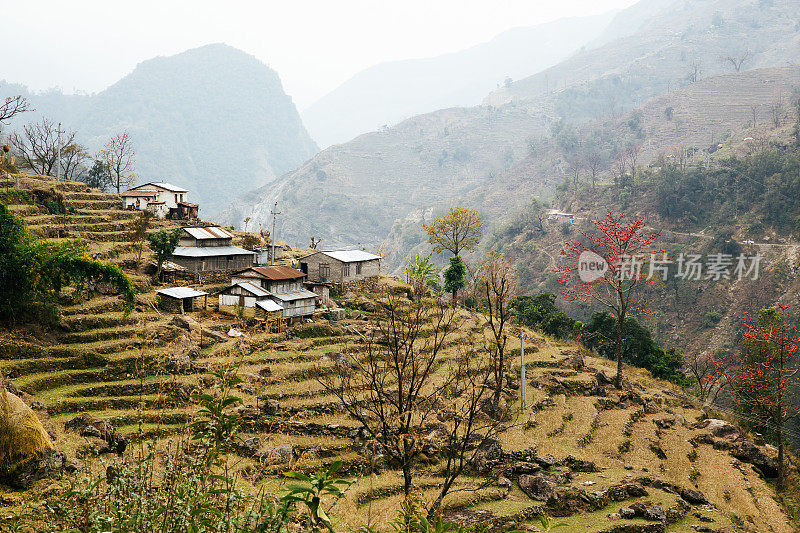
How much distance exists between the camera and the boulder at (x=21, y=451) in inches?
419

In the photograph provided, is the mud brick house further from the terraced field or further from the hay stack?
the hay stack

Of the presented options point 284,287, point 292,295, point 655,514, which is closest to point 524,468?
point 655,514

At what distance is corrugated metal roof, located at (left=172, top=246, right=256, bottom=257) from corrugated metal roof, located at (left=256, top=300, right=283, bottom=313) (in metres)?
9.43

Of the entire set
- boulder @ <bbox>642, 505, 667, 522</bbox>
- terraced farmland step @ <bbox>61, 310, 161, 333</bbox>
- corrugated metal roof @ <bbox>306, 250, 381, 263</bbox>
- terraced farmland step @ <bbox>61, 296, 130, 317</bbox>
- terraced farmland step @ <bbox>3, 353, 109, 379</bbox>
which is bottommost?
boulder @ <bbox>642, 505, 667, 522</bbox>

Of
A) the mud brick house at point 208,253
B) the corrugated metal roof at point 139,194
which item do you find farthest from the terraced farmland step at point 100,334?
the corrugated metal roof at point 139,194

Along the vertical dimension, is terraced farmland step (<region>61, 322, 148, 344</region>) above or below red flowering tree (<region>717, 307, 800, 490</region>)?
above

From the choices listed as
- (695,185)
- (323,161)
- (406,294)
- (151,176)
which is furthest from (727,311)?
(151,176)

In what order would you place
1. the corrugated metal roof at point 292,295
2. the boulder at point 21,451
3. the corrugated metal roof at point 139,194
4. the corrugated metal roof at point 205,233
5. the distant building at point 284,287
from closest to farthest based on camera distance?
the boulder at point 21,451, the corrugated metal roof at point 292,295, the distant building at point 284,287, the corrugated metal roof at point 205,233, the corrugated metal roof at point 139,194

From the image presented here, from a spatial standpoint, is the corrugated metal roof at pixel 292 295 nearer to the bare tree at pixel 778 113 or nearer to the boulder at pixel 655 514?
the boulder at pixel 655 514

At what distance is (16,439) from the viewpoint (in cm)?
1088

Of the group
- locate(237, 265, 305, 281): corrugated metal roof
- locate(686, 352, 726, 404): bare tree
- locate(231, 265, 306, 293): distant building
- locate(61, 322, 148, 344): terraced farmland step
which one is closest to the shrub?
locate(686, 352, 726, 404): bare tree

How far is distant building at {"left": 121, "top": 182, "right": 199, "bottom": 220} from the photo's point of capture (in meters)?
45.8

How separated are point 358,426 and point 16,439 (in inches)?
469

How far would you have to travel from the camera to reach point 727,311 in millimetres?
60469
